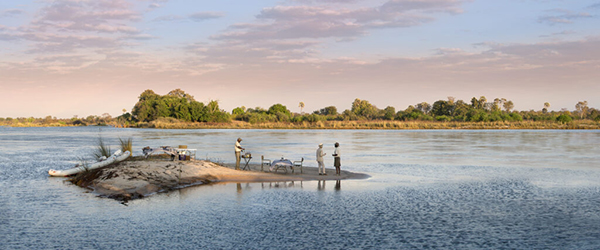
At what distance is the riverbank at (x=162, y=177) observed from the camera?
18.3 m

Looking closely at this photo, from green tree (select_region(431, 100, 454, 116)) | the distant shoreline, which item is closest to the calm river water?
the distant shoreline

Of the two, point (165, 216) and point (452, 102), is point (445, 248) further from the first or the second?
point (452, 102)

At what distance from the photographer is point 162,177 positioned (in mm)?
19812

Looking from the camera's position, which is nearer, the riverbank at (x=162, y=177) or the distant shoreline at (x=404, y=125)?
the riverbank at (x=162, y=177)

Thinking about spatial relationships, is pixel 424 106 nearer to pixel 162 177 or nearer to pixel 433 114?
pixel 433 114

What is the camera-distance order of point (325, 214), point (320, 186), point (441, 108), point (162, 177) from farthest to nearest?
point (441, 108), point (162, 177), point (320, 186), point (325, 214)

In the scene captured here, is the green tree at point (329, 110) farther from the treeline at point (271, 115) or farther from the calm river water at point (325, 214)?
the calm river water at point (325, 214)

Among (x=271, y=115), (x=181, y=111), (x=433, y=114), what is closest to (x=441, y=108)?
(x=433, y=114)

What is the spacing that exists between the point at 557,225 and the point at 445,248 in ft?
13.1

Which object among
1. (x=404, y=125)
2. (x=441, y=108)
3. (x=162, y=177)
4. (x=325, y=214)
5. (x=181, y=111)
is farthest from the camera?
(x=441, y=108)

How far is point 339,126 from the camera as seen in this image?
104m

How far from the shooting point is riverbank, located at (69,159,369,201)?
1833 centimetres

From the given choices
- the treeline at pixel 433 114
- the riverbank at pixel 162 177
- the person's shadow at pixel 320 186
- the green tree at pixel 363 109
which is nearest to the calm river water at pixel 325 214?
the person's shadow at pixel 320 186

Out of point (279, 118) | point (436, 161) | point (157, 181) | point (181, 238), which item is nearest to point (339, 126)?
point (279, 118)
